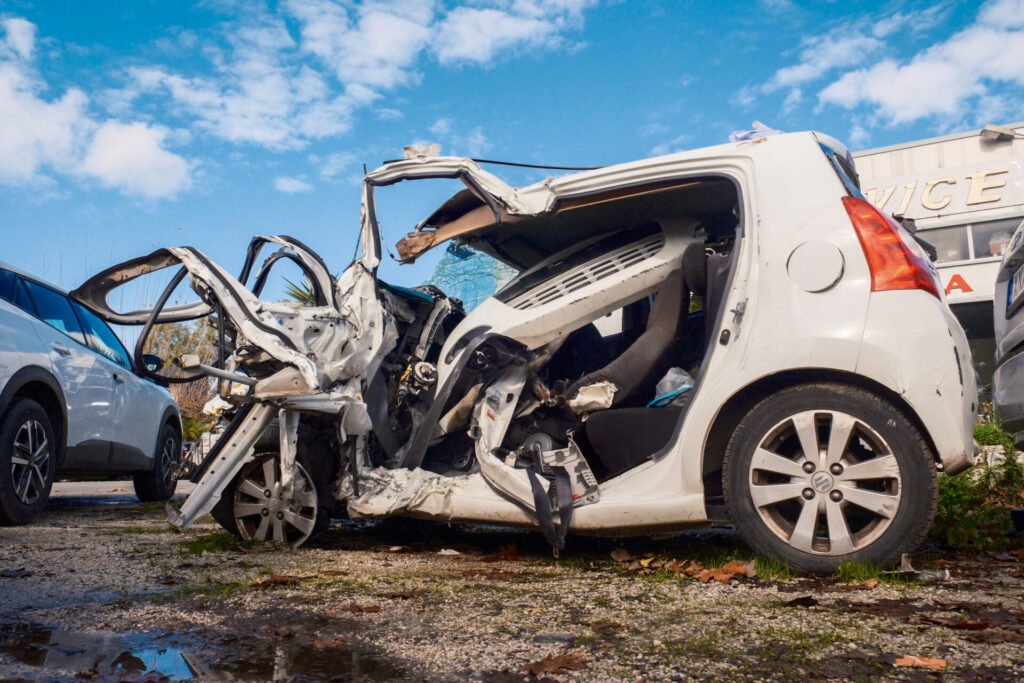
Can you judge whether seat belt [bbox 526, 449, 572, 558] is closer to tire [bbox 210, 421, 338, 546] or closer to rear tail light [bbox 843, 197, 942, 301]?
tire [bbox 210, 421, 338, 546]

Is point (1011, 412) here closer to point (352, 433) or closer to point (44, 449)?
point (352, 433)

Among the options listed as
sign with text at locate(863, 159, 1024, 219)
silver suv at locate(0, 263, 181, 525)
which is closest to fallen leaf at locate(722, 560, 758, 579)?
silver suv at locate(0, 263, 181, 525)

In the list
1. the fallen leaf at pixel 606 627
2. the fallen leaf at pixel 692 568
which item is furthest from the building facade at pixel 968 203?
the fallen leaf at pixel 606 627

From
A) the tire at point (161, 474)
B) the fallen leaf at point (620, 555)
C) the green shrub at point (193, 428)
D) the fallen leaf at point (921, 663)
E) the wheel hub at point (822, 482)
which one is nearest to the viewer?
the fallen leaf at point (921, 663)

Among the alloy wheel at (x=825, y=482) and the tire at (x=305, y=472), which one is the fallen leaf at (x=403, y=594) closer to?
the tire at (x=305, y=472)

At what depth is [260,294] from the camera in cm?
425

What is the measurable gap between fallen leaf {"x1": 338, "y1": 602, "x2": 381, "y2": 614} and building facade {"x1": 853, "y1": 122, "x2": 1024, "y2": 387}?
18130 millimetres

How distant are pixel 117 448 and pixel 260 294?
11.7ft

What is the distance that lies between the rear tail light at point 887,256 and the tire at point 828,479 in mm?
458

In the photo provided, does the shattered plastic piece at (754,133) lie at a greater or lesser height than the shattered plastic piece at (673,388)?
greater

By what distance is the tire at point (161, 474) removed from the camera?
26.3ft

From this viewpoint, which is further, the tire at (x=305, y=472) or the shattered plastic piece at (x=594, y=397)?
the tire at (x=305, y=472)

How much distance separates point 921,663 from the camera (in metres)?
2.06

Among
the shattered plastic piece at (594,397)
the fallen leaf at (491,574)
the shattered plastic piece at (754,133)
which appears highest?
Answer: the shattered plastic piece at (754,133)
